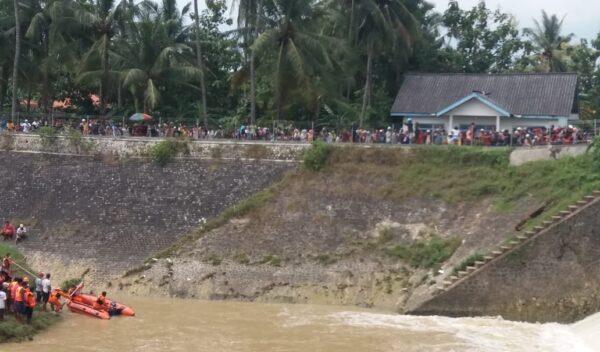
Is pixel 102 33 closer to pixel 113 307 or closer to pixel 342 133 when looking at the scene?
pixel 342 133

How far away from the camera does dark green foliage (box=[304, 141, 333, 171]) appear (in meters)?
32.6

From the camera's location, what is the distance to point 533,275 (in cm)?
2516

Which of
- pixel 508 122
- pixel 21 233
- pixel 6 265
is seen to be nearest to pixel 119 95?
pixel 21 233

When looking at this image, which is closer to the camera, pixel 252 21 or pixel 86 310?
pixel 86 310

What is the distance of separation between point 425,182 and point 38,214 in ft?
48.3

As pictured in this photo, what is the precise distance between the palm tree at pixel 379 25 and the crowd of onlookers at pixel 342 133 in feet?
11.8

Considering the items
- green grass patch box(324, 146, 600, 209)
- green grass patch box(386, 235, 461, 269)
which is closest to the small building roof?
green grass patch box(324, 146, 600, 209)

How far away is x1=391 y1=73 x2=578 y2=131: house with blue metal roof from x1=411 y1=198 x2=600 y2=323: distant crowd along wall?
12505 millimetres

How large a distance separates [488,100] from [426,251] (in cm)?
1147

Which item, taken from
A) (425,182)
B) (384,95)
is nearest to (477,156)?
(425,182)

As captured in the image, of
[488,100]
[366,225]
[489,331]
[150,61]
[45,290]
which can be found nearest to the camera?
[489,331]

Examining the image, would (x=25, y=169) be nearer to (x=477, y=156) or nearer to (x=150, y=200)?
(x=150, y=200)

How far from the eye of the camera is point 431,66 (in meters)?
45.2

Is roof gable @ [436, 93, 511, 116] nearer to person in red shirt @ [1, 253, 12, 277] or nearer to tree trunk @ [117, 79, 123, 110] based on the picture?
tree trunk @ [117, 79, 123, 110]
